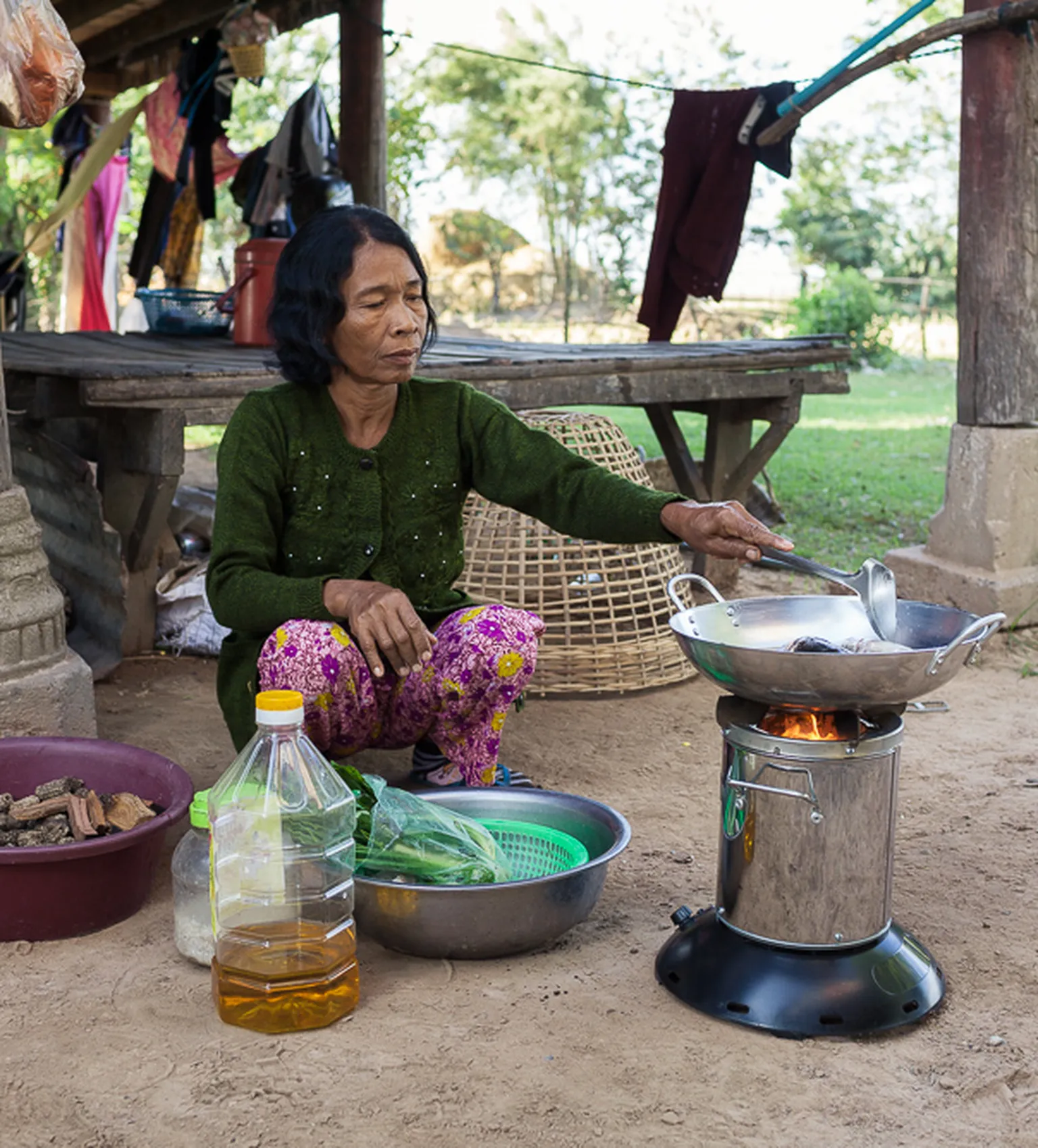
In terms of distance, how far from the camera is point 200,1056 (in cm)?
221

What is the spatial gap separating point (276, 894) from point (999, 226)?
3917mm

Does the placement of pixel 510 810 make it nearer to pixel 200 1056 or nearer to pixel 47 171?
pixel 200 1056

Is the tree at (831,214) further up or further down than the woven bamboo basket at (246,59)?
further up

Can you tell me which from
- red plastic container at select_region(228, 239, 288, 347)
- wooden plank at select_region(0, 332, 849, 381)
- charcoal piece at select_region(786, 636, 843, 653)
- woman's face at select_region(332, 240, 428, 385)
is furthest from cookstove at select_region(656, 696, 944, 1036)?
red plastic container at select_region(228, 239, 288, 347)

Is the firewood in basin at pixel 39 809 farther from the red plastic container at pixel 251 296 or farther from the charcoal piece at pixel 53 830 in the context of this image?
the red plastic container at pixel 251 296

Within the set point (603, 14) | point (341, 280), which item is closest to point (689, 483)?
point (341, 280)

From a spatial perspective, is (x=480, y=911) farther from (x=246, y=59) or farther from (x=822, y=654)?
(x=246, y=59)

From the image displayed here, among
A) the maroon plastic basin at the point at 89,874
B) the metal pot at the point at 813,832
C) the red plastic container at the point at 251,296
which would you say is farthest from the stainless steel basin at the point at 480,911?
the red plastic container at the point at 251,296

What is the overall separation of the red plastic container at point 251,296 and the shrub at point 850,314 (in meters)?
11.5

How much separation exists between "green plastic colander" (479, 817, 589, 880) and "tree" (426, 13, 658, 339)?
61.3 feet

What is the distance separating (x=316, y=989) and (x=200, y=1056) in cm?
22

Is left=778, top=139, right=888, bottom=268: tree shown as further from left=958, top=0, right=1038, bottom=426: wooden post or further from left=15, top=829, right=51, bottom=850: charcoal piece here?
left=15, top=829, right=51, bottom=850: charcoal piece

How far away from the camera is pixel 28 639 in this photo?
3.23 m

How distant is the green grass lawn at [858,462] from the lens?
7059 mm
